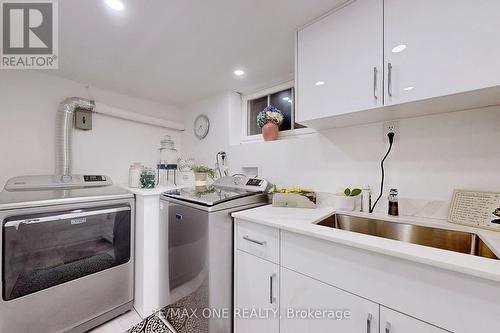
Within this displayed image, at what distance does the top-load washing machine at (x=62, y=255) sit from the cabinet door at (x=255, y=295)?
105 cm

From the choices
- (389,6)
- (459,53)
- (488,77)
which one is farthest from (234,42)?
(488,77)

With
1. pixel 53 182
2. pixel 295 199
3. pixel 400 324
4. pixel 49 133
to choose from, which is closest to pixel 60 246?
pixel 53 182

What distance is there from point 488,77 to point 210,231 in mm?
1445

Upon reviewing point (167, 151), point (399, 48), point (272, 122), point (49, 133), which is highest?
point (399, 48)

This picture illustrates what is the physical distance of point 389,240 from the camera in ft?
2.69

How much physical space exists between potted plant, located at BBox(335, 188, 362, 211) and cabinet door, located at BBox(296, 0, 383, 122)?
56 centimetres

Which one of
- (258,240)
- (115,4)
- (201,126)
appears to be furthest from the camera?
(201,126)

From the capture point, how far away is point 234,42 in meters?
1.39

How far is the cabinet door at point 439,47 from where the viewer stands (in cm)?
75

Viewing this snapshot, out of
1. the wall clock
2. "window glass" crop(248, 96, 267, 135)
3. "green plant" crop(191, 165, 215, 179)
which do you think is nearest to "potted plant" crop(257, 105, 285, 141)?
"window glass" crop(248, 96, 267, 135)

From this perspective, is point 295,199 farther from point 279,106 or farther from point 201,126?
point 201,126

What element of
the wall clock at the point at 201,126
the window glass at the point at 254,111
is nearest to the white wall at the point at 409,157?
the window glass at the point at 254,111

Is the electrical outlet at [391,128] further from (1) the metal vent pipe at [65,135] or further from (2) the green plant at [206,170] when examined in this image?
(1) the metal vent pipe at [65,135]

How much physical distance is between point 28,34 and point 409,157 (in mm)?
2547
